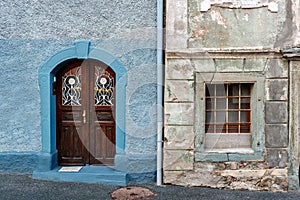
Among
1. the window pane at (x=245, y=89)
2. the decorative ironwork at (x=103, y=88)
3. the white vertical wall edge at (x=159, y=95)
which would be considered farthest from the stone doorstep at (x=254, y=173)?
the decorative ironwork at (x=103, y=88)

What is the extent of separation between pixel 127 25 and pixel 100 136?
2.33 metres

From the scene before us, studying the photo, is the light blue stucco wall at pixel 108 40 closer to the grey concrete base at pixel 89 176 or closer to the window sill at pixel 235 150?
the grey concrete base at pixel 89 176

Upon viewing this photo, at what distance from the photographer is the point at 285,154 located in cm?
609

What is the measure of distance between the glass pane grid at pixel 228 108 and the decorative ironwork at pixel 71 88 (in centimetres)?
264

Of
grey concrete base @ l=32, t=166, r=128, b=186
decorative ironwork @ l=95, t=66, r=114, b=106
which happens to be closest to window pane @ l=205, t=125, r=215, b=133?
grey concrete base @ l=32, t=166, r=128, b=186

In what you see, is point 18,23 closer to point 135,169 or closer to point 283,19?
point 135,169

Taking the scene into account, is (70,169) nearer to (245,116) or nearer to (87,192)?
(87,192)

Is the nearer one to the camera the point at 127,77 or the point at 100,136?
the point at 127,77

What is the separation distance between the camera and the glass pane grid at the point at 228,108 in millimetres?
6219

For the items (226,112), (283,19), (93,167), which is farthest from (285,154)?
(93,167)

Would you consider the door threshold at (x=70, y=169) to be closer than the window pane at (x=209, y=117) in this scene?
No

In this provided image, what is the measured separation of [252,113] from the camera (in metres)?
6.12

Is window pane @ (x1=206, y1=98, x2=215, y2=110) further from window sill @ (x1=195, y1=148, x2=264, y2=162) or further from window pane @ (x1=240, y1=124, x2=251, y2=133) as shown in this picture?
window sill @ (x1=195, y1=148, x2=264, y2=162)

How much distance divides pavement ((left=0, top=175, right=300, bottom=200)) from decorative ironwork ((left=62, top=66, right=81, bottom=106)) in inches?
65.2
